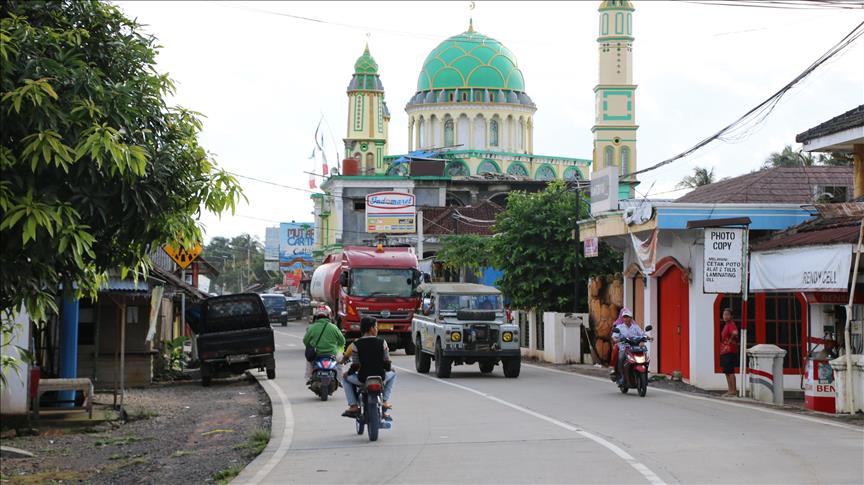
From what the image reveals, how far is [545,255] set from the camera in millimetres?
37656

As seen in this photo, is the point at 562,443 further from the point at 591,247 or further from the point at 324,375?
the point at 591,247

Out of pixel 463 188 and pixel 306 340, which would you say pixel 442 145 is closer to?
pixel 463 188

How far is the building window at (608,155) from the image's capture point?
72438mm

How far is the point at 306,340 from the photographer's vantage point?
67.7 ft

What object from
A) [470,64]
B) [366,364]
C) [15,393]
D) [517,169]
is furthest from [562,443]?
[517,169]

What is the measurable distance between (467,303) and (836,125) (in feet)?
30.2

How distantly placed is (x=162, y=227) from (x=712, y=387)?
17.4 meters

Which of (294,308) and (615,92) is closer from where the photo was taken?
(615,92)

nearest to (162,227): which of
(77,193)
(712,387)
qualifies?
(77,193)

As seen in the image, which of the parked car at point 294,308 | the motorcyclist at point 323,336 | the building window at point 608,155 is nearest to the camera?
the motorcyclist at point 323,336

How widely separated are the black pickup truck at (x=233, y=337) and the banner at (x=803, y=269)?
36.6 ft

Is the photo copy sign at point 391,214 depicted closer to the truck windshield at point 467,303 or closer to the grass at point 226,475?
the truck windshield at point 467,303

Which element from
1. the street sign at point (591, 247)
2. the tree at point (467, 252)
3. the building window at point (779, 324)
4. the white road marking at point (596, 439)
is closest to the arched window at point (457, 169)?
the tree at point (467, 252)

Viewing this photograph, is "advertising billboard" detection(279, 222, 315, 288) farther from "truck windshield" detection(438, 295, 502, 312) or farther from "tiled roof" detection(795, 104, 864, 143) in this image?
"tiled roof" detection(795, 104, 864, 143)
